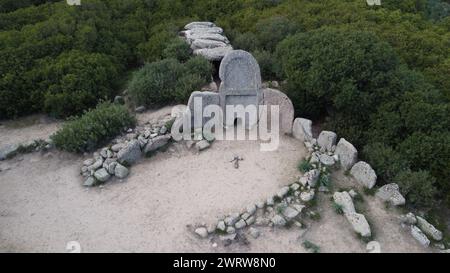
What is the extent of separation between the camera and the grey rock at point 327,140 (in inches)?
512

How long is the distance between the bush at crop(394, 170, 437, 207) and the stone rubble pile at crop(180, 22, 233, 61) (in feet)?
27.7

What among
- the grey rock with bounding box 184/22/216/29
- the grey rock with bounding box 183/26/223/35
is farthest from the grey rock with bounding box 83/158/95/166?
the grey rock with bounding box 184/22/216/29

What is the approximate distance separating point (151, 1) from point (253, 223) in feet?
Answer: 50.6

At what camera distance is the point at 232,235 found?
10.6 m

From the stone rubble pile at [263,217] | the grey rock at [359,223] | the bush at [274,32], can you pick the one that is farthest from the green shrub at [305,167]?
the bush at [274,32]

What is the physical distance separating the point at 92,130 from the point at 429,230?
10.3 metres

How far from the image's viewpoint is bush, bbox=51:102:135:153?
13.4 meters

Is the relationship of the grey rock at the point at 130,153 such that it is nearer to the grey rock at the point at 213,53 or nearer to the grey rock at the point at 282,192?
the grey rock at the point at 282,192

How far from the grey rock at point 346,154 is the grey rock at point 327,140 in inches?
9.7

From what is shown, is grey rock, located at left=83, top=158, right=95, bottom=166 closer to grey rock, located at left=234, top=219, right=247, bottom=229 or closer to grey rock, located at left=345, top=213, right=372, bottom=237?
grey rock, located at left=234, top=219, right=247, bottom=229

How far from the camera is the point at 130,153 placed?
1294 cm

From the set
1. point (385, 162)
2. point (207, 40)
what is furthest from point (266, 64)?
point (385, 162)

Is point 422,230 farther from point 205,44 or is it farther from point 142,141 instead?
point 205,44

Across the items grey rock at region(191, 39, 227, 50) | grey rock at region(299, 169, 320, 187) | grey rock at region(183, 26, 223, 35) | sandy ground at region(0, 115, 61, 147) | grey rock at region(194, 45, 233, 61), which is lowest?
grey rock at region(299, 169, 320, 187)
